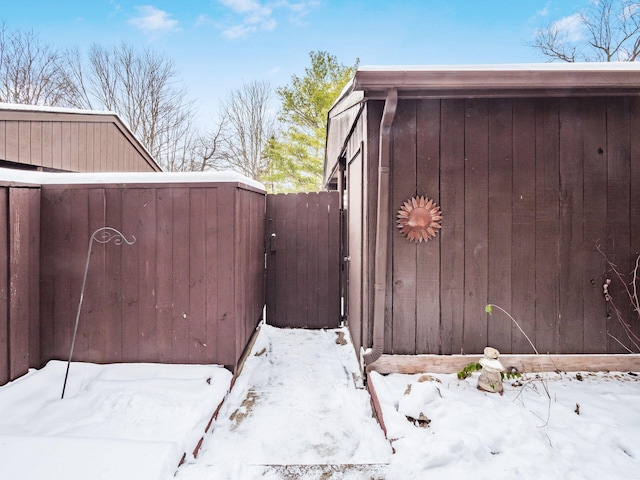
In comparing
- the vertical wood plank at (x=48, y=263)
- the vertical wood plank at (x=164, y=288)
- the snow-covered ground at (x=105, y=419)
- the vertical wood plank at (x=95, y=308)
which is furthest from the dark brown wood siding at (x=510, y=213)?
the vertical wood plank at (x=48, y=263)

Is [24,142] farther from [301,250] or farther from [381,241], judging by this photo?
[381,241]

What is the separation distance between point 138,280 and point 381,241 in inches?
79.3

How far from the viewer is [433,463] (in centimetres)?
175

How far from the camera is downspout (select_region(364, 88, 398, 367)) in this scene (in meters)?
2.48

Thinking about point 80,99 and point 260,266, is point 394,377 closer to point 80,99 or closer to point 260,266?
point 260,266

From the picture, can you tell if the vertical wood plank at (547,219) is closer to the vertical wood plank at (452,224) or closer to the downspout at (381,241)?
the vertical wood plank at (452,224)

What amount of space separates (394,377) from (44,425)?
2342mm

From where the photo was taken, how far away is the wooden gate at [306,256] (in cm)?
426

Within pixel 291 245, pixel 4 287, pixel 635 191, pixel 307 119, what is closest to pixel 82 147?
pixel 4 287

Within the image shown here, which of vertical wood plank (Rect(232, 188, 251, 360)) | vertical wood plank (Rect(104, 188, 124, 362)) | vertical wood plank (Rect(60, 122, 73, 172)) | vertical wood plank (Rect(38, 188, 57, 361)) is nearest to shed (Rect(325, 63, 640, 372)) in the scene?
vertical wood plank (Rect(232, 188, 251, 360))

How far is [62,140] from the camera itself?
4.77 m

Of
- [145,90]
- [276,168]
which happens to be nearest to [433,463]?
[276,168]

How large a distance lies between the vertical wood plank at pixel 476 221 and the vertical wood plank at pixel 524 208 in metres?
0.23

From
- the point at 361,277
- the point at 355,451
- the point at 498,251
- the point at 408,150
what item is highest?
the point at 408,150
